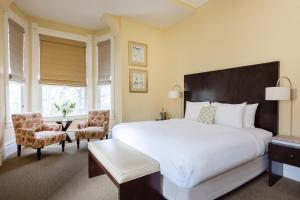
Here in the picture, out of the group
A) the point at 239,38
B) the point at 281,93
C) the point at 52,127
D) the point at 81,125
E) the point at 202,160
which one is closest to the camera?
the point at 202,160

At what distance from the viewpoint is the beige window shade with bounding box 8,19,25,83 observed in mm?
3471

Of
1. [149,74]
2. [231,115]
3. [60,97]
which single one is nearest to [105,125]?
[60,97]

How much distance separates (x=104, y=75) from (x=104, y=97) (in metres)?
0.63

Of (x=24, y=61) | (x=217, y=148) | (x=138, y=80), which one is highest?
(x=24, y=61)

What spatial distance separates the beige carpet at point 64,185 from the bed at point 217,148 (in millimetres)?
184

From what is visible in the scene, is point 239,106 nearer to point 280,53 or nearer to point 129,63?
point 280,53

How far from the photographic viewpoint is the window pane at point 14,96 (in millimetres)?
3525

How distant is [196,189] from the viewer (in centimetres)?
164

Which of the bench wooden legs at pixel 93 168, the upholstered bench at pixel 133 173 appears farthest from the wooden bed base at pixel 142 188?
the bench wooden legs at pixel 93 168

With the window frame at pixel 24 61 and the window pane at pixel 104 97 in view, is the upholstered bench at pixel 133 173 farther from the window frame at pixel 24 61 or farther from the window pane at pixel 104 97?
the window pane at pixel 104 97

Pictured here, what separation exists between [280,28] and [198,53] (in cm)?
163

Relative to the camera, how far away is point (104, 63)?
15.8ft

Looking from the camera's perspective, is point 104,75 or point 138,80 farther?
point 104,75

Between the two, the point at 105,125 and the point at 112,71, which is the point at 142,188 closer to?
the point at 105,125
